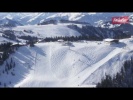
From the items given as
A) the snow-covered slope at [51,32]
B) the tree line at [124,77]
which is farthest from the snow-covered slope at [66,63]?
the snow-covered slope at [51,32]

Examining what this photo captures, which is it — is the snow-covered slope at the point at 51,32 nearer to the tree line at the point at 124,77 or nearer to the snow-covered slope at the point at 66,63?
the snow-covered slope at the point at 66,63

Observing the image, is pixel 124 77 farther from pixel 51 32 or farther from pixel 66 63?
pixel 51 32

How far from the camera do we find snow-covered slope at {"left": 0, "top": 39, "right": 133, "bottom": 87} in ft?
126

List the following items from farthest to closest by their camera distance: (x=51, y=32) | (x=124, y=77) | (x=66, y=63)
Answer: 1. (x=51, y=32)
2. (x=66, y=63)
3. (x=124, y=77)

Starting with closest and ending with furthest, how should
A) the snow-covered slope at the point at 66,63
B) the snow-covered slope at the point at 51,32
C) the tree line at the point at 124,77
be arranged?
1. the tree line at the point at 124,77
2. the snow-covered slope at the point at 66,63
3. the snow-covered slope at the point at 51,32

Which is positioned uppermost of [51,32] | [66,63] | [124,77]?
[124,77]

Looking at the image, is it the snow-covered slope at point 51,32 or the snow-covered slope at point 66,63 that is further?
the snow-covered slope at point 51,32

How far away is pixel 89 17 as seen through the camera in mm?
175000

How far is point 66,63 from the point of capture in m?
45.1

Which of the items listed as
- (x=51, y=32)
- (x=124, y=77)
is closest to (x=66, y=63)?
(x=124, y=77)

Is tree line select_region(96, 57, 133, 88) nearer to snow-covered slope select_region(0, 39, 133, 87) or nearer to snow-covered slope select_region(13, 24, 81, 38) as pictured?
snow-covered slope select_region(0, 39, 133, 87)

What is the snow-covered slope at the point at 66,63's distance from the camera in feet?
126
